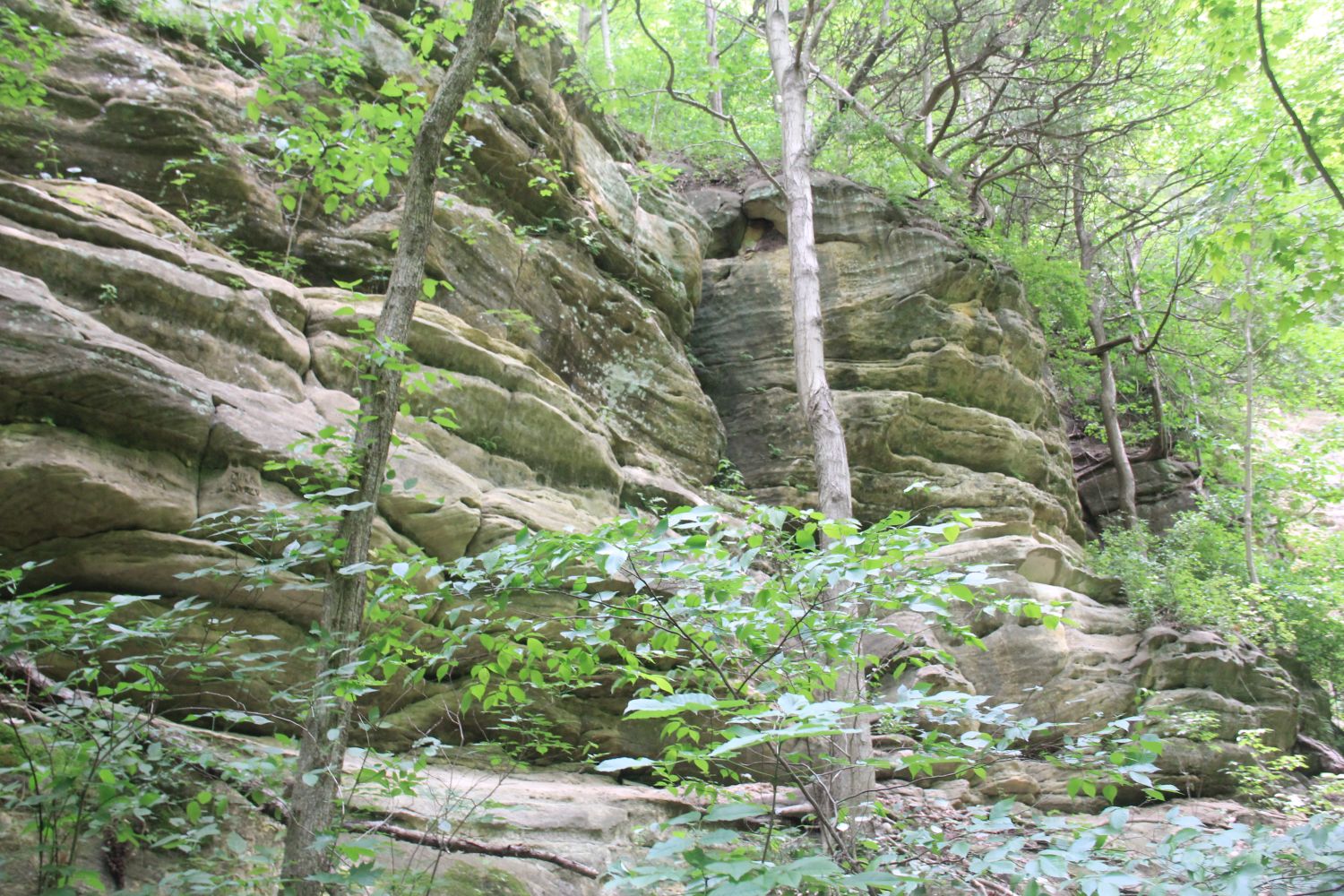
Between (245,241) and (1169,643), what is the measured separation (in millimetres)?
11298

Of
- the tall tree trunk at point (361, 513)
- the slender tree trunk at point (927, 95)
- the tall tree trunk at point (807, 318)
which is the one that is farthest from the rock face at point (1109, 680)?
the slender tree trunk at point (927, 95)

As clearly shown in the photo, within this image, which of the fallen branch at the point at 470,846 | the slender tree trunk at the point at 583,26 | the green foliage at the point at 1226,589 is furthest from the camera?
the slender tree trunk at the point at 583,26

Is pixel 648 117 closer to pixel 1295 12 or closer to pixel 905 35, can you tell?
pixel 905 35

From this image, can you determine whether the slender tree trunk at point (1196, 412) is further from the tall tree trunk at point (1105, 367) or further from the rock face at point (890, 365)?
the rock face at point (890, 365)

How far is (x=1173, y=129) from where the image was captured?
1563 centimetres

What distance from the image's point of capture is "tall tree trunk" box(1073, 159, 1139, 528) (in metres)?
15.5

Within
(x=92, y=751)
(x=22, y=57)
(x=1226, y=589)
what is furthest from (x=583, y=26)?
(x=92, y=751)

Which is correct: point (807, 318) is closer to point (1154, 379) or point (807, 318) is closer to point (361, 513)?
point (361, 513)

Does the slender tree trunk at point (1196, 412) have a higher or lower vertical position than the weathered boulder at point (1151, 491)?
higher

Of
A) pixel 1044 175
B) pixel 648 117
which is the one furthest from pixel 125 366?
pixel 1044 175

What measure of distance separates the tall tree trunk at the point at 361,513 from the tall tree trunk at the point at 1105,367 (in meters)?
14.2

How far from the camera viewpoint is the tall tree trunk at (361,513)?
125 inches

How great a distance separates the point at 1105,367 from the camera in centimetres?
1656

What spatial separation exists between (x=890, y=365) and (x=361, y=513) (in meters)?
10.7
